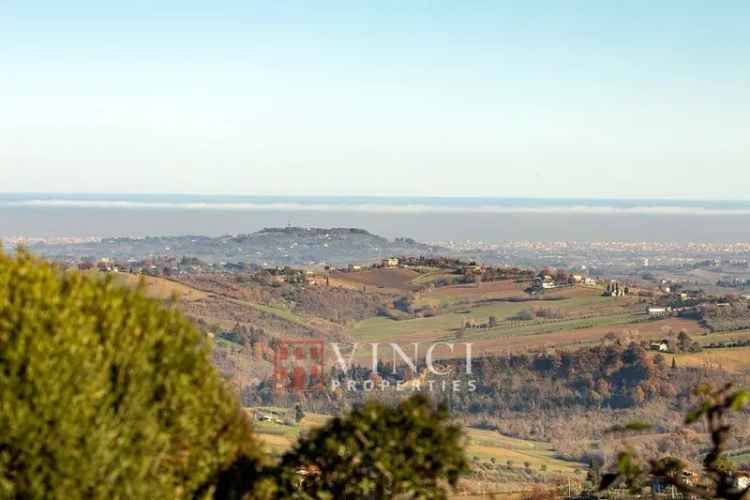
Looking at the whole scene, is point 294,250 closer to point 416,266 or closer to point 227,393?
point 416,266

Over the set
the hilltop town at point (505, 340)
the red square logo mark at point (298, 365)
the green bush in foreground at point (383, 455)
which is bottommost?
the red square logo mark at point (298, 365)

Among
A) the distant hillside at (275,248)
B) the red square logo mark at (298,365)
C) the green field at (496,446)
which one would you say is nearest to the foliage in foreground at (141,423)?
the green field at (496,446)

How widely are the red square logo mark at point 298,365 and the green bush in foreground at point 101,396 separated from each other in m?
54.5

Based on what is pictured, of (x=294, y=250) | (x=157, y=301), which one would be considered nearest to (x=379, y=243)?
(x=294, y=250)

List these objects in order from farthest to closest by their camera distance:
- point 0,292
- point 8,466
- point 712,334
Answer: point 712,334
point 0,292
point 8,466

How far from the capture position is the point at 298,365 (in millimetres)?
73562

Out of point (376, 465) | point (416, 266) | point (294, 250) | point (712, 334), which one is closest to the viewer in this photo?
point (376, 465)

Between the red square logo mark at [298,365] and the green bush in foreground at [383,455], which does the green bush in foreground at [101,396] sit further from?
the red square logo mark at [298,365]

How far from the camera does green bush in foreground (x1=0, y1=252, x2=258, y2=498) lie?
7.29 meters

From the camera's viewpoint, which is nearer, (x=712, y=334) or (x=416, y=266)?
(x=712, y=334)

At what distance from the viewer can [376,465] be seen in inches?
339

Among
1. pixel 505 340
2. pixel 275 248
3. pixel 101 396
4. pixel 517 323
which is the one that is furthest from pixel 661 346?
pixel 275 248

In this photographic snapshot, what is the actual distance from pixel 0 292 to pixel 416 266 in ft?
327

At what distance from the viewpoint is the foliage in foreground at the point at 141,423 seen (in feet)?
24.0
